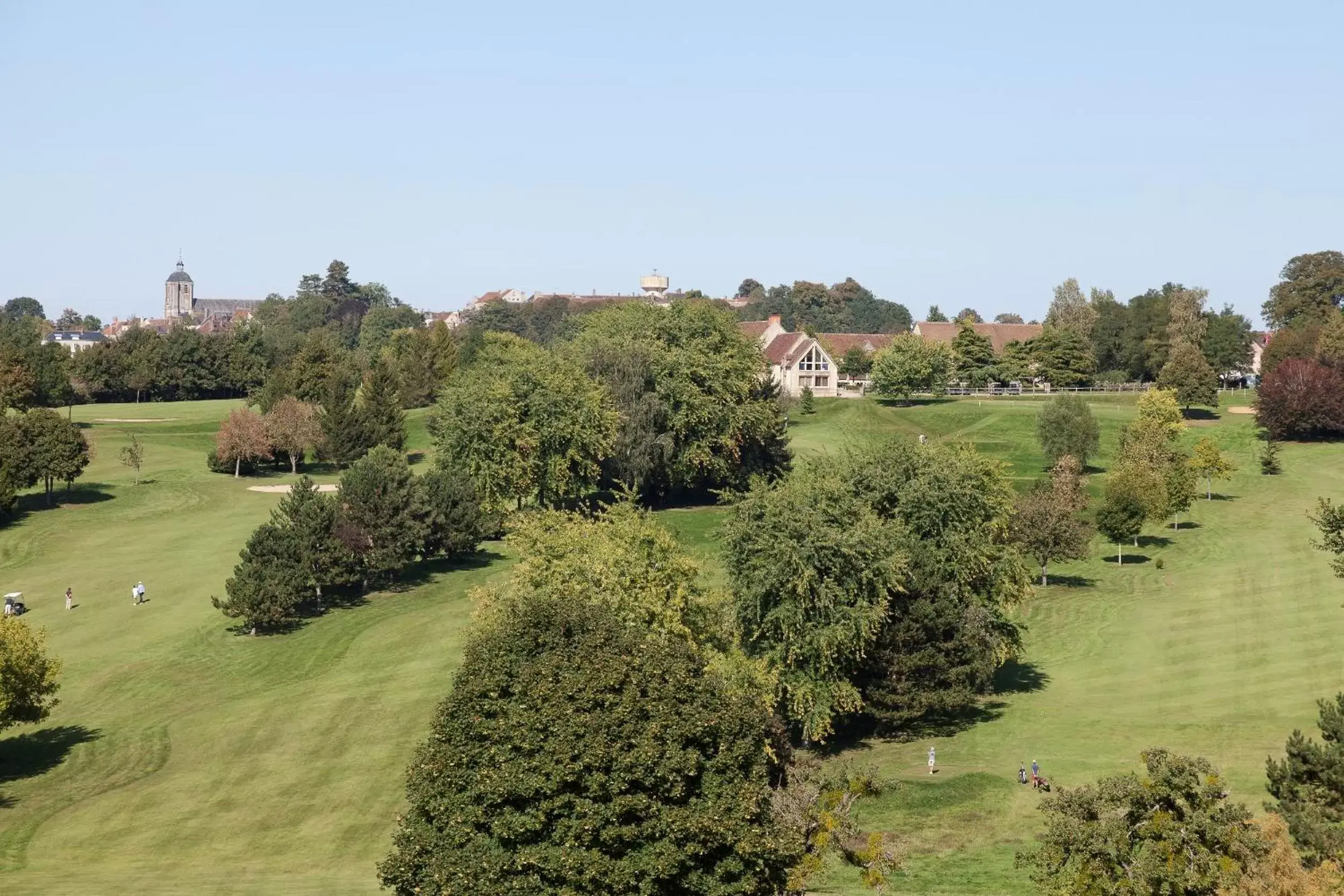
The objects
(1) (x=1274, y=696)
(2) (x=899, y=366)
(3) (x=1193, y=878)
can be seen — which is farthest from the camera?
(2) (x=899, y=366)

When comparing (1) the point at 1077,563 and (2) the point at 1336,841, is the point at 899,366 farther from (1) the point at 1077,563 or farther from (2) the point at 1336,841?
(2) the point at 1336,841

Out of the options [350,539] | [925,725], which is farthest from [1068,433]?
[350,539]

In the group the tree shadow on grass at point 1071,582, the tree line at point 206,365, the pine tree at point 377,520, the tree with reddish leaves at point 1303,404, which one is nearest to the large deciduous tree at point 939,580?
the tree shadow on grass at point 1071,582

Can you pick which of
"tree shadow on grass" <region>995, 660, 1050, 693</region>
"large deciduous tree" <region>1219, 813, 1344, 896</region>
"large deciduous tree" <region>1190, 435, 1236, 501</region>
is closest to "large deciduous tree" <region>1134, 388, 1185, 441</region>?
"large deciduous tree" <region>1190, 435, 1236, 501</region>

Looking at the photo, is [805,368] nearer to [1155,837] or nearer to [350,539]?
[350,539]

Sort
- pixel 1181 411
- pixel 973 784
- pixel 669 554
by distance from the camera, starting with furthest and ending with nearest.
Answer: pixel 1181 411 → pixel 669 554 → pixel 973 784

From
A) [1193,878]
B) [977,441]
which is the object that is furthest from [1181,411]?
[1193,878]
